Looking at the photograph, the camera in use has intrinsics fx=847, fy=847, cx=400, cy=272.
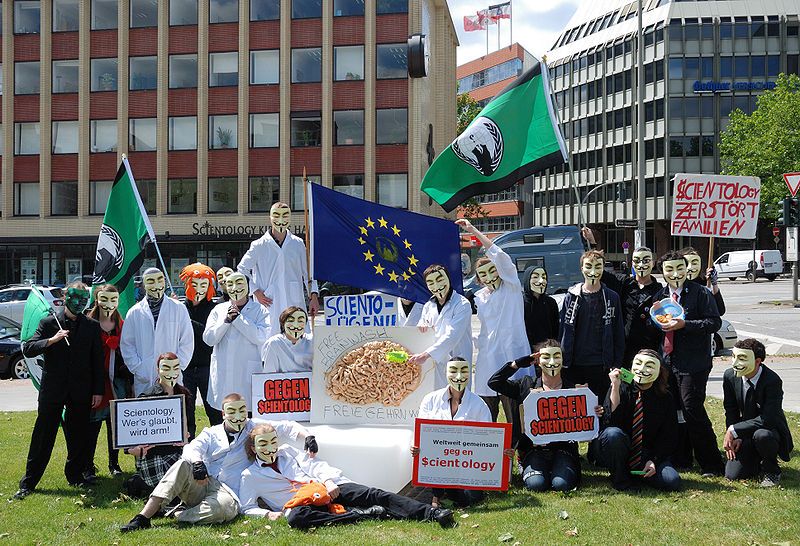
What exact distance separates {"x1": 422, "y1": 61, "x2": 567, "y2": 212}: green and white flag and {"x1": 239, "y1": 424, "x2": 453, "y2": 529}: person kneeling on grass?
341 centimetres

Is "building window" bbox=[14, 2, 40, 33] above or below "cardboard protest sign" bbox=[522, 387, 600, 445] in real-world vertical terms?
above

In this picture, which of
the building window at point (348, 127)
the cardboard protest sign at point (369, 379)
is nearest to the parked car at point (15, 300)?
the cardboard protest sign at point (369, 379)

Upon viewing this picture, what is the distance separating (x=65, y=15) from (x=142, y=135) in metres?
7.79

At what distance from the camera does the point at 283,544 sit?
6.34 meters

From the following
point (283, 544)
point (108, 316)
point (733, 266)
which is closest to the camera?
point (283, 544)

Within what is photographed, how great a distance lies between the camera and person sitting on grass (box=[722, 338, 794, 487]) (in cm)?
761

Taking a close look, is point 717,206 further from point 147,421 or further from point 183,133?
point 183,133

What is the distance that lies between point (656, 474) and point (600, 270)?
1.94 meters

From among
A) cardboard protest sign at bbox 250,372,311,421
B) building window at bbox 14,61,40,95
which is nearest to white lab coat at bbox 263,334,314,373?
cardboard protest sign at bbox 250,372,311,421

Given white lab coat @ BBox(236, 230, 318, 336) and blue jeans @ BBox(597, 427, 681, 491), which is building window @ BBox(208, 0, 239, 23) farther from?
blue jeans @ BBox(597, 427, 681, 491)

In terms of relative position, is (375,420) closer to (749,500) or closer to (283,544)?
(283,544)

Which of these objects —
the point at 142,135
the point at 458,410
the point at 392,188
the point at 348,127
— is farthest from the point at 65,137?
the point at 458,410

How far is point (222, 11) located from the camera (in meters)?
44.2

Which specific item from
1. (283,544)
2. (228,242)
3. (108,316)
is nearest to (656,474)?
(283,544)
